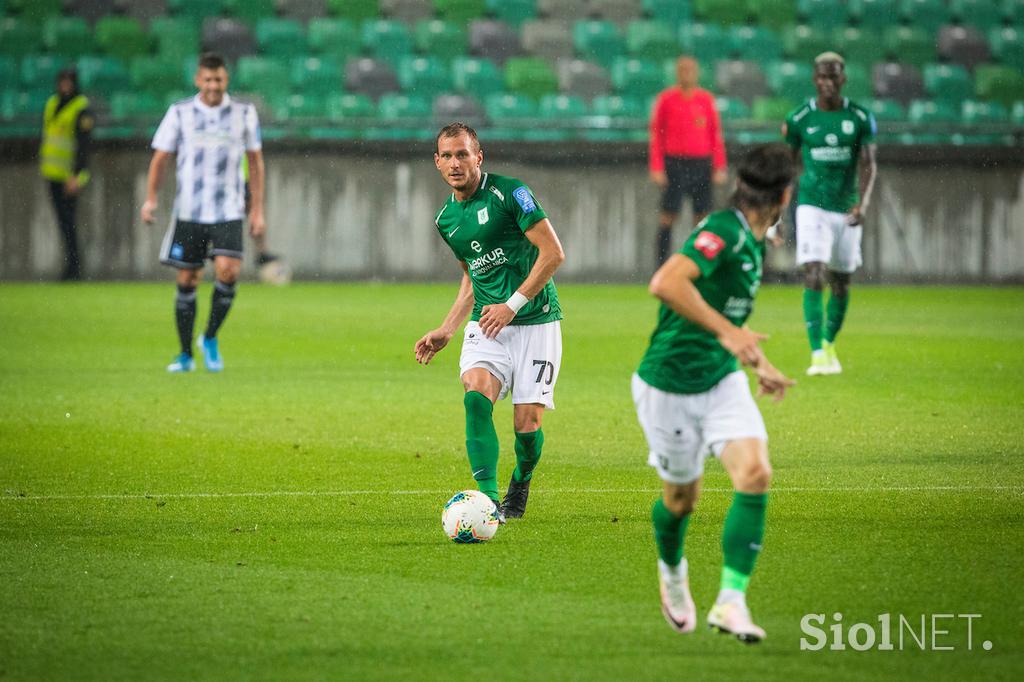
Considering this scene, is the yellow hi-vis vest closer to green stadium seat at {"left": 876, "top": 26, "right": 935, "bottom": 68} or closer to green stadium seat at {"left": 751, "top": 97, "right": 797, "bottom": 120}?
green stadium seat at {"left": 751, "top": 97, "right": 797, "bottom": 120}

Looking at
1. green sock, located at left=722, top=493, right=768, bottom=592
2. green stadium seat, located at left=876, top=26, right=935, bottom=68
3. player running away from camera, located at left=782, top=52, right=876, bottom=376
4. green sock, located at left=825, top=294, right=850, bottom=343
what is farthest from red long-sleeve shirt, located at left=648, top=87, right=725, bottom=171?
green sock, located at left=722, top=493, right=768, bottom=592

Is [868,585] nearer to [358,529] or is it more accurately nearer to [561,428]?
[358,529]

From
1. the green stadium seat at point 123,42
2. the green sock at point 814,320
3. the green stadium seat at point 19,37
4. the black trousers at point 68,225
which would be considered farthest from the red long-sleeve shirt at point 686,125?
the green stadium seat at point 19,37

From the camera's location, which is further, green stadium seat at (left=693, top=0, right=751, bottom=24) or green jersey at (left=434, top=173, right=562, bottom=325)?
green stadium seat at (left=693, top=0, right=751, bottom=24)

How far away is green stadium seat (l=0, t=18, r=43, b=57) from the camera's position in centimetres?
2267

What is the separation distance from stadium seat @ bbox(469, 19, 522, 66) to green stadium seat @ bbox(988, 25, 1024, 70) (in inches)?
281

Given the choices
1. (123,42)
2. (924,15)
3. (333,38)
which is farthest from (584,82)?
(123,42)

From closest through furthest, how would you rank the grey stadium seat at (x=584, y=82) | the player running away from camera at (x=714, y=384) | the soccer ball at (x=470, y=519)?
the player running away from camera at (x=714, y=384)
the soccer ball at (x=470, y=519)
the grey stadium seat at (x=584, y=82)

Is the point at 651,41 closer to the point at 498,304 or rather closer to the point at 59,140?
the point at 59,140

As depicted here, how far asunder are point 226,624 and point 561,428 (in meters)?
4.87

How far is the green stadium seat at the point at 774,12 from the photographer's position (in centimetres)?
2430

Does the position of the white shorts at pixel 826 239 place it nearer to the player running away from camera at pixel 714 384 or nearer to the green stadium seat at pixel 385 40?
the player running away from camera at pixel 714 384

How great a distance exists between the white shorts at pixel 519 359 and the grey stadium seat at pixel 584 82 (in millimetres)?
16975

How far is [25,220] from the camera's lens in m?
20.4
